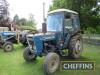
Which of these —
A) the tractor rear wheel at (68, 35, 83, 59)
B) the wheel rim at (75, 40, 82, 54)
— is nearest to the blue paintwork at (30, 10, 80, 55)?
the tractor rear wheel at (68, 35, 83, 59)

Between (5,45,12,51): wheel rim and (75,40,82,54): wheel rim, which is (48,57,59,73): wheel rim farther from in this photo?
(5,45,12,51): wheel rim

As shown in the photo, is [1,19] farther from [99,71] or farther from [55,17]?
[99,71]

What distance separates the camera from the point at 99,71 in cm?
794

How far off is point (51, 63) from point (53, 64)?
0.17 metres

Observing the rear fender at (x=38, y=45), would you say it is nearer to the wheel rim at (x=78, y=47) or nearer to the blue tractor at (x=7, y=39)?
the wheel rim at (x=78, y=47)

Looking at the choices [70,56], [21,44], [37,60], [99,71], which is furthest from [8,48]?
[99,71]

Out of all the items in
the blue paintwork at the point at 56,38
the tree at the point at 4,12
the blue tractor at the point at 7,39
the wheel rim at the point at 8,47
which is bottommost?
the wheel rim at the point at 8,47

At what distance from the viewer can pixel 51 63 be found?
774 cm

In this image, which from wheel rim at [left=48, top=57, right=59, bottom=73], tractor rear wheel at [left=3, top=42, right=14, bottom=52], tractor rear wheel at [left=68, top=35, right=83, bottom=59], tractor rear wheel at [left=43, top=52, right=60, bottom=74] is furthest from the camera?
tractor rear wheel at [left=3, top=42, right=14, bottom=52]

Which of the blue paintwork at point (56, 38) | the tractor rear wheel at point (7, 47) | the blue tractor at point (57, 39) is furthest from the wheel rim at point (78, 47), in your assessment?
the tractor rear wheel at point (7, 47)

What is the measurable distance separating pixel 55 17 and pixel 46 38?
1.19 meters

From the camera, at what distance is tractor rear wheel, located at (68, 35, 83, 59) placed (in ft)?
31.0

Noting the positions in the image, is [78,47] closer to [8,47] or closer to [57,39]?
[57,39]

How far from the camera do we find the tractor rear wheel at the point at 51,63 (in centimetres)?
752
